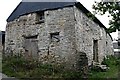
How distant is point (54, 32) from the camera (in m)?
17.3

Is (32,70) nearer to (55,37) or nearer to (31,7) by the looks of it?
(55,37)

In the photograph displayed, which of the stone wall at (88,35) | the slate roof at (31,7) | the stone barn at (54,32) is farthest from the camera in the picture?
the slate roof at (31,7)

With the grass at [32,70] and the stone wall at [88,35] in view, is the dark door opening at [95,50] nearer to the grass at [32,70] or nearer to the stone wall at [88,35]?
the stone wall at [88,35]

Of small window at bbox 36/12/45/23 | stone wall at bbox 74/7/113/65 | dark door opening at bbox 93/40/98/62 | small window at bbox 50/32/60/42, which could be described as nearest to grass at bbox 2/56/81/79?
small window at bbox 50/32/60/42

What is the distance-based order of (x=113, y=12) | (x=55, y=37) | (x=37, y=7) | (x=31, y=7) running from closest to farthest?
1. (x=113, y=12)
2. (x=55, y=37)
3. (x=37, y=7)
4. (x=31, y=7)

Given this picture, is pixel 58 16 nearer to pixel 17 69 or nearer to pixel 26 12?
pixel 26 12

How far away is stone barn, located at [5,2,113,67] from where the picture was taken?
1666cm

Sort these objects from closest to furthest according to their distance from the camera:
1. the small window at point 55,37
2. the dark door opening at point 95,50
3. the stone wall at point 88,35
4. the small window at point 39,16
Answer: the stone wall at point 88,35 < the small window at point 55,37 < the small window at point 39,16 < the dark door opening at point 95,50

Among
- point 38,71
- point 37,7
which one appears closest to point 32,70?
point 38,71

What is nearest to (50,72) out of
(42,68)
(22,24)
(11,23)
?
(42,68)

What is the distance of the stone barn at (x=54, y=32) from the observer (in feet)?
54.6

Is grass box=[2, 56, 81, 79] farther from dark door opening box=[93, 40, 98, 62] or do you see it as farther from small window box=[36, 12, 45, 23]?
dark door opening box=[93, 40, 98, 62]

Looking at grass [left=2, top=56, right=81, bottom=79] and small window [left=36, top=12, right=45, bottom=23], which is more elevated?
small window [left=36, top=12, right=45, bottom=23]

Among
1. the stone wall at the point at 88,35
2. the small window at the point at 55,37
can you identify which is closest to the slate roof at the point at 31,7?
the stone wall at the point at 88,35
